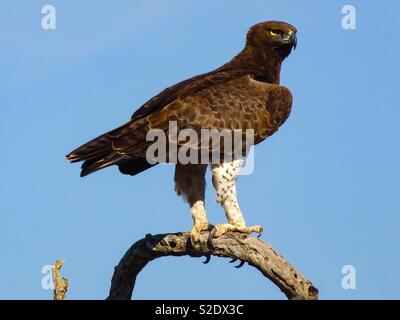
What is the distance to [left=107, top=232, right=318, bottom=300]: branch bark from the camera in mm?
12359

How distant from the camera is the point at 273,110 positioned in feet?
48.0

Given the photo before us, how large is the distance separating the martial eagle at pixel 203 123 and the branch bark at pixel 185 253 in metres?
0.19

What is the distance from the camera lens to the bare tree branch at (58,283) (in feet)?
37.0

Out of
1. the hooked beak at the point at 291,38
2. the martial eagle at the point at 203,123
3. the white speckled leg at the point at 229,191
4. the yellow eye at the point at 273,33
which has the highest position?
the yellow eye at the point at 273,33

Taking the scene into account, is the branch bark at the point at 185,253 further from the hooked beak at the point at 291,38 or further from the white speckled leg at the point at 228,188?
the hooked beak at the point at 291,38

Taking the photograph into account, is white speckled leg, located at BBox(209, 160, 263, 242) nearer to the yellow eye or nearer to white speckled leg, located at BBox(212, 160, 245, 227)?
white speckled leg, located at BBox(212, 160, 245, 227)

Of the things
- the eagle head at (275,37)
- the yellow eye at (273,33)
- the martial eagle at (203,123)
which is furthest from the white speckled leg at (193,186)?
the yellow eye at (273,33)

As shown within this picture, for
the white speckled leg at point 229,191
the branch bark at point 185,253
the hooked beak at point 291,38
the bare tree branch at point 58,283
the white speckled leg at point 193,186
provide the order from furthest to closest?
the hooked beak at point 291,38 → the white speckled leg at point 193,186 → the white speckled leg at point 229,191 → the branch bark at point 185,253 → the bare tree branch at point 58,283

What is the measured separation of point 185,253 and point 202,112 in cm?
195

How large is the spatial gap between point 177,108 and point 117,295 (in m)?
2.62

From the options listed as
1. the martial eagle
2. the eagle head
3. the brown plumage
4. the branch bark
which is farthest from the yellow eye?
the branch bark
